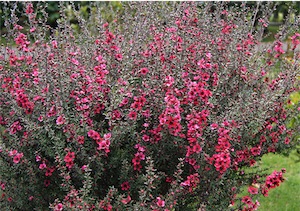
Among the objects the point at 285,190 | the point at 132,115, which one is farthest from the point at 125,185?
the point at 285,190

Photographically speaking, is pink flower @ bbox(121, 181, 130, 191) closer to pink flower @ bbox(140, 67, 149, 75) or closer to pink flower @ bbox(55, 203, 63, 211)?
pink flower @ bbox(55, 203, 63, 211)

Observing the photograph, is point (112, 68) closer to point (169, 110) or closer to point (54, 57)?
point (54, 57)

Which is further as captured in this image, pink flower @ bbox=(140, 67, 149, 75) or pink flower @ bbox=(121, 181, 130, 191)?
pink flower @ bbox=(140, 67, 149, 75)

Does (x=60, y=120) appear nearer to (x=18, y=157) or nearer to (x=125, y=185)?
(x=18, y=157)

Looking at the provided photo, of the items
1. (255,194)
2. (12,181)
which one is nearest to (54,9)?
(12,181)

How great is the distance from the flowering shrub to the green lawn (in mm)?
998

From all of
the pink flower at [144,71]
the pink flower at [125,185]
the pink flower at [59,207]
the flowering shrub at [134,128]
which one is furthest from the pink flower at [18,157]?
the pink flower at [144,71]

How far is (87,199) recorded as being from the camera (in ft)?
8.68

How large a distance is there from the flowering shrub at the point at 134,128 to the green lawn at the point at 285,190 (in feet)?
3.27

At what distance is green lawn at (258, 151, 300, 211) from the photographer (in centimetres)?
422

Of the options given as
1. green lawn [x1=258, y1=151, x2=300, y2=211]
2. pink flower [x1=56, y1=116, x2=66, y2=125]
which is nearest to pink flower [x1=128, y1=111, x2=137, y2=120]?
pink flower [x1=56, y1=116, x2=66, y2=125]

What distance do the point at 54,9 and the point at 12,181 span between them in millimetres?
8379

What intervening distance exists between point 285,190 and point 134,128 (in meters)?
2.35

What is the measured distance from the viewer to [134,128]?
9.16 feet
